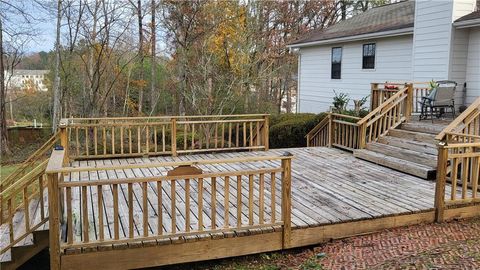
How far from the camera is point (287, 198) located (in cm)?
435

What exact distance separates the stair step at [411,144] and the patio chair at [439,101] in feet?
3.41

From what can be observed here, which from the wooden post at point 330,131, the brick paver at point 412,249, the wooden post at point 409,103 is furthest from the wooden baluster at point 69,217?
the wooden post at point 409,103

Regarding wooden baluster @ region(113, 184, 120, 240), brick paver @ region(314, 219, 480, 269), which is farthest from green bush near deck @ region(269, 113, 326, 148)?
wooden baluster @ region(113, 184, 120, 240)

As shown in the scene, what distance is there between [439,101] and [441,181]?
164 inches

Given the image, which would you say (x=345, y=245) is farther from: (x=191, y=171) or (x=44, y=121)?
(x=44, y=121)

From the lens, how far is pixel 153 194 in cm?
569

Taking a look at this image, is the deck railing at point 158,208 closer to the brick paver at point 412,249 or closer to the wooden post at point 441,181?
the brick paver at point 412,249

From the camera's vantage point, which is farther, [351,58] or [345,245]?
[351,58]

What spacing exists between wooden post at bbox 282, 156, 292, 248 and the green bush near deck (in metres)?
7.71

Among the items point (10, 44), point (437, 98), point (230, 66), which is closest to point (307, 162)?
point (437, 98)

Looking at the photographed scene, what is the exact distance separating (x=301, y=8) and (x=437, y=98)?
48.8ft

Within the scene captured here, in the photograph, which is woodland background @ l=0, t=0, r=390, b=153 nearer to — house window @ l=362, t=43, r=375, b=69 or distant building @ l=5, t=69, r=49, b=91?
distant building @ l=5, t=69, r=49, b=91

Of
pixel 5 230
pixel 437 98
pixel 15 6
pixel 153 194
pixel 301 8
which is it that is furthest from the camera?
pixel 301 8

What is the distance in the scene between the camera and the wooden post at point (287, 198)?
4.30 metres
